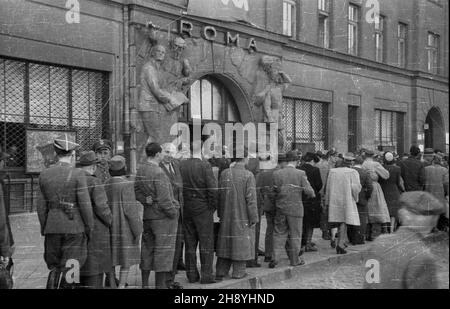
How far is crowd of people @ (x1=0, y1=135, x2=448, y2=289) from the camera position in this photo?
15.7 ft

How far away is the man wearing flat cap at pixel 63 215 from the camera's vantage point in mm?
4715

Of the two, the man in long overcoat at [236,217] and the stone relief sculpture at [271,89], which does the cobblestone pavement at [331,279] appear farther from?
the stone relief sculpture at [271,89]

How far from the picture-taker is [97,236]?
523 centimetres

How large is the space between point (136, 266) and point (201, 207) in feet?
4.71

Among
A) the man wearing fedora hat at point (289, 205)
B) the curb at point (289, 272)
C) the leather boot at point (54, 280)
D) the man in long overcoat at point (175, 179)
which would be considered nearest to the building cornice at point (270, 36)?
the man wearing fedora hat at point (289, 205)

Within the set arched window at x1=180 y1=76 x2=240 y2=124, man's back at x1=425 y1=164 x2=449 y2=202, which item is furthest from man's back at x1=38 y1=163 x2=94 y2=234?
arched window at x1=180 y1=76 x2=240 y2=124

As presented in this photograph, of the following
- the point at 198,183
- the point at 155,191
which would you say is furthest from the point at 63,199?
the point at 198,183

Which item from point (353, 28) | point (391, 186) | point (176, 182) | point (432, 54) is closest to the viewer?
point (432, 54)

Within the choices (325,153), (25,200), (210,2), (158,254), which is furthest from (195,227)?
(210,2)

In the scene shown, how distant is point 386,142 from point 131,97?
470 centimetres

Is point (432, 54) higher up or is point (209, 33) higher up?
point (209, 33)

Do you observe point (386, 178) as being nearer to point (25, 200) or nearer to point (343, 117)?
point (343, 117)

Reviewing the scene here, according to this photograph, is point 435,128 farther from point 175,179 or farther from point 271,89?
point 271,89

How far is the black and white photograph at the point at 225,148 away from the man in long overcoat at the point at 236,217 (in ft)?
0.06
